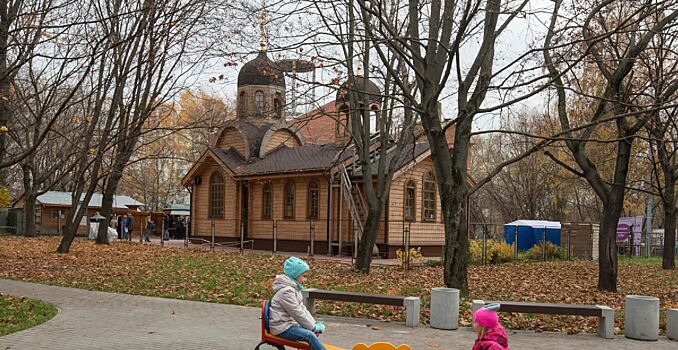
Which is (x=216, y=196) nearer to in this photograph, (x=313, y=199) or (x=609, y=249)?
(x=313, y=199)

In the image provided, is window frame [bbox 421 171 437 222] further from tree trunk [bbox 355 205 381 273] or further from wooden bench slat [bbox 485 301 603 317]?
wooden bench slat [bbox 485 301 603 317]

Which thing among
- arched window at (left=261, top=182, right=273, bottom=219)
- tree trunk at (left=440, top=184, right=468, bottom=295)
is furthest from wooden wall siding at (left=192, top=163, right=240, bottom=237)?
tree trunk at (left=440, top=184, right=468, bottom=295)

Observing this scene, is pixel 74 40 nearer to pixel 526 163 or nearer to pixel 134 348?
pixel 134 348

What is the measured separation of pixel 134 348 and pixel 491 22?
967cm

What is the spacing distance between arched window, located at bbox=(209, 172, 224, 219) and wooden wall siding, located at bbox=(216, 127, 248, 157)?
1943 mm

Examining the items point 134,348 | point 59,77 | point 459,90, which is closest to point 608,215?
point 459,90

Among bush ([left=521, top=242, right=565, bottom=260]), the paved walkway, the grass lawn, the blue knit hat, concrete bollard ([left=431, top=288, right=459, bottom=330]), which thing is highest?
the blue knit hat

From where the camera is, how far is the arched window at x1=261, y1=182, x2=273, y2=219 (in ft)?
112

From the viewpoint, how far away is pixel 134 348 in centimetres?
895

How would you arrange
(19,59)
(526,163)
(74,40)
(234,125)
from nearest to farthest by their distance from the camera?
(19,59) → (74,40) → (234,125) → (526,163)

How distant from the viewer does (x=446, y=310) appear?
432 inches

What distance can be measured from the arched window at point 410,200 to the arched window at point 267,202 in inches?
289

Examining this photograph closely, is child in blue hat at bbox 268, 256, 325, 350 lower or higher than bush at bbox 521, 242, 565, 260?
higher

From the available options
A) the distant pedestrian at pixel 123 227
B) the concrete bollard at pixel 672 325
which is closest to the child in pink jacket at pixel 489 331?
the concrete bollard at pixel 672 325
